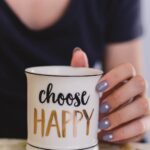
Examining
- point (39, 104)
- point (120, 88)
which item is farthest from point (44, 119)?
point (120, 88)

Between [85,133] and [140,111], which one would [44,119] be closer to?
[85,133]

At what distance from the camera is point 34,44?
89 centimetres

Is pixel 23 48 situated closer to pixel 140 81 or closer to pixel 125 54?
pixel 125 54

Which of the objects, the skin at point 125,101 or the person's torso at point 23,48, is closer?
the skin at point 125,101

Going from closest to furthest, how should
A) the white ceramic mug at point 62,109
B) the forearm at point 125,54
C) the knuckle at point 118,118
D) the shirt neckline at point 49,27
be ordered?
the white ceramic mug at point 62,109, the knuckle at point 118,118, the shirt neckline at point 49,27, the forearm at point 125,54

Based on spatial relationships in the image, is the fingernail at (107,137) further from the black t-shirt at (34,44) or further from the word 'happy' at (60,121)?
the black t-shirt at (34,44)

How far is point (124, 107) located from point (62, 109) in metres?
0.14

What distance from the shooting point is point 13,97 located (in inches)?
34.1

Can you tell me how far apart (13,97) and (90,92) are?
0.41 meters

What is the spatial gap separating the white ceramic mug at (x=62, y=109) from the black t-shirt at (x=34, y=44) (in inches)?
15.3

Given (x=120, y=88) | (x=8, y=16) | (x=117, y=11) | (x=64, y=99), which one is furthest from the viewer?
(x=117, y=11)

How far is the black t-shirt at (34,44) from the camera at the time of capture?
87cm

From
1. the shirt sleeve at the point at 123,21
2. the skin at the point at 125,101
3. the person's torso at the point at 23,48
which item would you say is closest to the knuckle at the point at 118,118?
the skin at the point at 125,101

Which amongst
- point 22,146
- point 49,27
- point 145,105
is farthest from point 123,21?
point 22,146
